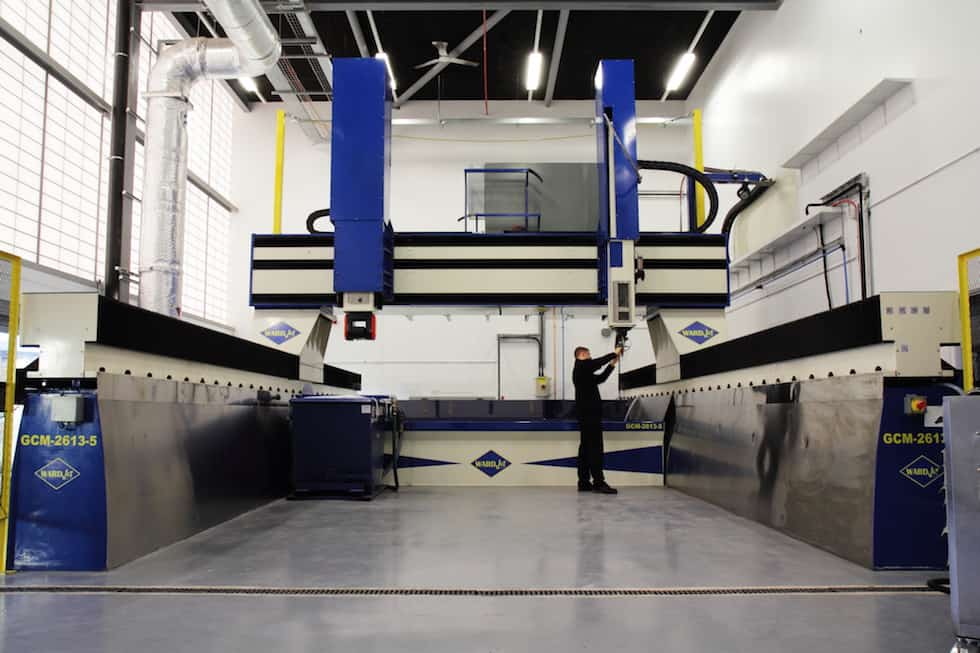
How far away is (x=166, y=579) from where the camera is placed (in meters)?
2.43

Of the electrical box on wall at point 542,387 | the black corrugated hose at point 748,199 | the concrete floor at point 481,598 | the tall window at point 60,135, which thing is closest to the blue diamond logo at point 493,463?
the concrete floor at point 481,598

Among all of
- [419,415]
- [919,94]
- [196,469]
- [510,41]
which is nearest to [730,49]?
[510,41]

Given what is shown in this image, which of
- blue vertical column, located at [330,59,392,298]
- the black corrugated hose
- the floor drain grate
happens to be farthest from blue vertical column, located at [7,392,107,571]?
the black corrugated hose

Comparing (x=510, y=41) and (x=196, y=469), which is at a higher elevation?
(x=510, y=41)

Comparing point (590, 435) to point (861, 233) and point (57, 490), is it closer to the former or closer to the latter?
point (861, 233)

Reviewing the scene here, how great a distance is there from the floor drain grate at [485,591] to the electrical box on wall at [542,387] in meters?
8.52

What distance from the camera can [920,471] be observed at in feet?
8.48

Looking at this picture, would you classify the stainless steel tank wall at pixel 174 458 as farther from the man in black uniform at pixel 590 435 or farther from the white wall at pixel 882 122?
the white wall at pixel 882 122

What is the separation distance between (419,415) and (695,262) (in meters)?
3.45

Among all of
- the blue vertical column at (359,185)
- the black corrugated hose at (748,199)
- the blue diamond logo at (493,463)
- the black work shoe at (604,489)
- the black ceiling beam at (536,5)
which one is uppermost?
the black ceiling beam at (536,5)

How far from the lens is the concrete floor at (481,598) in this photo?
1.77 meters

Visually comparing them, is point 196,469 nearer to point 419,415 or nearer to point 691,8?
point 419,415

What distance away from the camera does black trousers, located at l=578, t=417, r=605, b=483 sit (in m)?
5.22

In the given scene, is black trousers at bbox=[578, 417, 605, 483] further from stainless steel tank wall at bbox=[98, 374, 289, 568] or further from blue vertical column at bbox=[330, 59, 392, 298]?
stainless steel tank wall at bbox=[98, 374, 289, 568]
